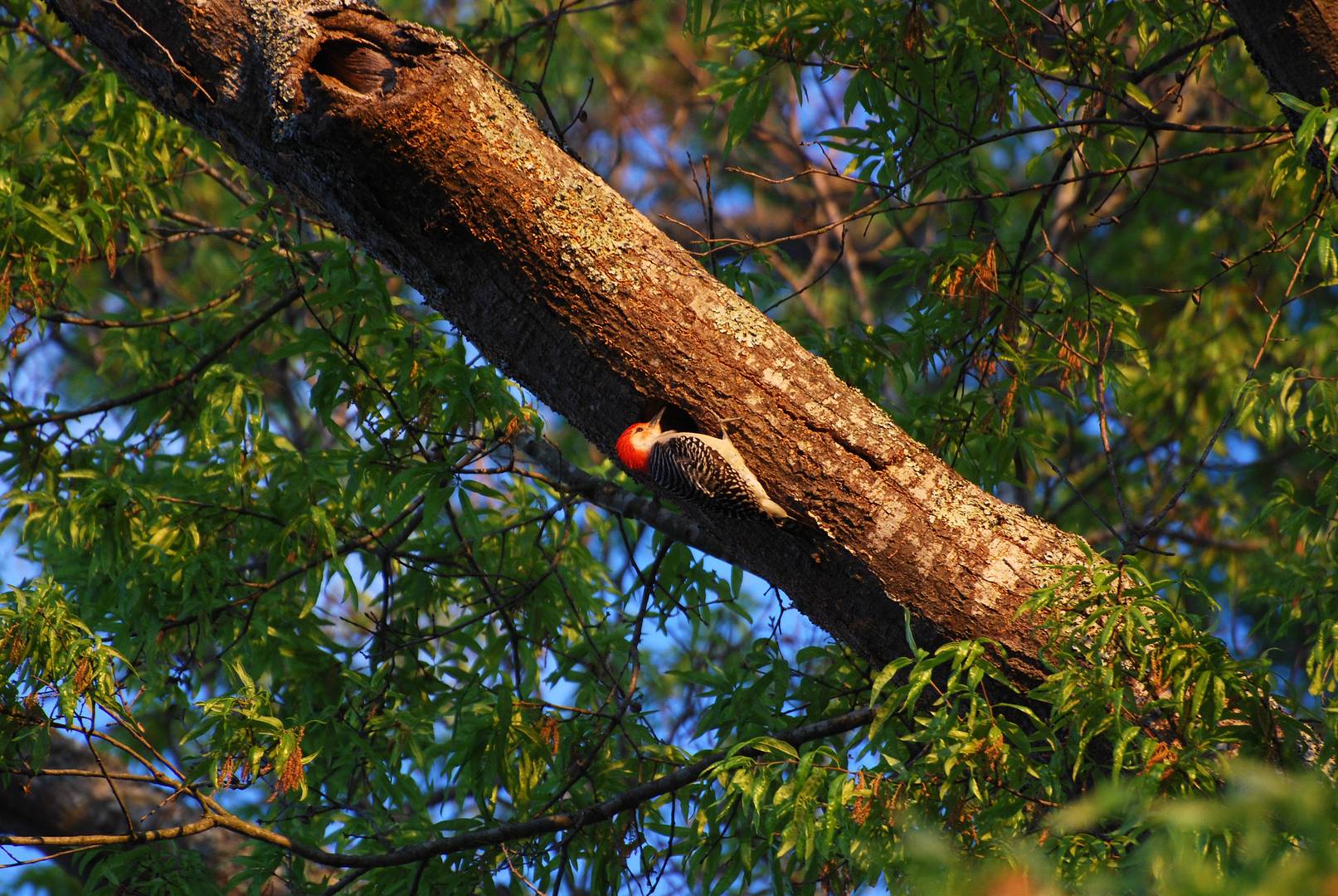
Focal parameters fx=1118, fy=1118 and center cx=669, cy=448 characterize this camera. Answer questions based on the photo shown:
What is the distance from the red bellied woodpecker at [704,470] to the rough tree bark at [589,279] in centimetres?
6

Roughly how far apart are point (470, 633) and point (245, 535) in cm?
108

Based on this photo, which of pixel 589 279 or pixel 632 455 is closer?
pixel 589 279

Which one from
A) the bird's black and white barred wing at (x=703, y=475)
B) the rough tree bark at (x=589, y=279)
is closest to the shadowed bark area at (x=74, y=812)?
the bird's black and white barred wing at (x=703, y=475)

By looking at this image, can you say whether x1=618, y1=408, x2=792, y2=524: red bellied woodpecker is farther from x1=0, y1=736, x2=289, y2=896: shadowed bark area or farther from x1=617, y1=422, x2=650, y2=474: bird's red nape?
x1=0, y1=736, x2=289, y2=896: shadowed bark area

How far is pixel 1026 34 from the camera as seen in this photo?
4.55 metres

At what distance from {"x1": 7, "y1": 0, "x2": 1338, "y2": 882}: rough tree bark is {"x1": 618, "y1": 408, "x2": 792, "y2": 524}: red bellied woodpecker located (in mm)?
56

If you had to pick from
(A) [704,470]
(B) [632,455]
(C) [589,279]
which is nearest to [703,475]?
(A) [704,470]

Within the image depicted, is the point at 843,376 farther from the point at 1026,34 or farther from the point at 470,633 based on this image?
the point at 470,633

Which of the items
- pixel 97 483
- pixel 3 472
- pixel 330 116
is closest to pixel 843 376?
pixel 330 116

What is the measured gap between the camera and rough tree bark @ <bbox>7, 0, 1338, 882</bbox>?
3227 millimetres

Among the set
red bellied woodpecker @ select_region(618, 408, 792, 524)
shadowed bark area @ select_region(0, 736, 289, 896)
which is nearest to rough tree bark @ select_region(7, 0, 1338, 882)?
red bellied woodpecker @ select_region(618, 408, 792, 524)

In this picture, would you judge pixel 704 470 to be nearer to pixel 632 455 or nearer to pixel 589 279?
pixel 632 455

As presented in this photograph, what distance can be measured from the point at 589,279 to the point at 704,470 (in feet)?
2.18

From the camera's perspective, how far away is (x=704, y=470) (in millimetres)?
3303
